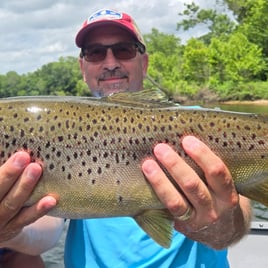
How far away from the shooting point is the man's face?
4.39 m

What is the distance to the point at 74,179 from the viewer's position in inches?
113

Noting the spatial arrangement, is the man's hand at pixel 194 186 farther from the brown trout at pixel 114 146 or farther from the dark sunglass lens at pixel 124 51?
the dark sunglass lens at pixel 124 51

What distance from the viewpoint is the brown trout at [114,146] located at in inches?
112

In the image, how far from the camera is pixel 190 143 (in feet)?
9.05

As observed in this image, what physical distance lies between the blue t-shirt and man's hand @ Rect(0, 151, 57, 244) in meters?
0.69

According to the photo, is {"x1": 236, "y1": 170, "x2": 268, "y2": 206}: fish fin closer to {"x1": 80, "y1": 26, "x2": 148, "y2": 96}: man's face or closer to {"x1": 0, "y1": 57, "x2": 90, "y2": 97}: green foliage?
{"x1": 80, "y1": 26, "x2": 148, "y2": 96}: man's face

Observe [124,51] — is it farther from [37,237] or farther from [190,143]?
[190,143]

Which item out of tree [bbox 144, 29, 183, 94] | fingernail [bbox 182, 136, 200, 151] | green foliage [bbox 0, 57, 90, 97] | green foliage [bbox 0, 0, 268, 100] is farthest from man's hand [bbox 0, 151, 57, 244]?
green foliage [bbox 0, 57, 90, 97]

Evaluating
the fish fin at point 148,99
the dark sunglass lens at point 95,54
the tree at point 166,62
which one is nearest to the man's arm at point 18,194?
the fish fin at point 148,99

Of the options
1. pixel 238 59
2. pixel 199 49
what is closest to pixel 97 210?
pixel 238 59

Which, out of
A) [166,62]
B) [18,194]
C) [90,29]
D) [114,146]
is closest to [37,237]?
[18,194]

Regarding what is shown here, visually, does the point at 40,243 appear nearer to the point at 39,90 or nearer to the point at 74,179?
the point at 74,179

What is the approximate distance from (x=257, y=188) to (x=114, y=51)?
2.00m

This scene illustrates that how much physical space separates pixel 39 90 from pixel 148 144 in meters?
130
